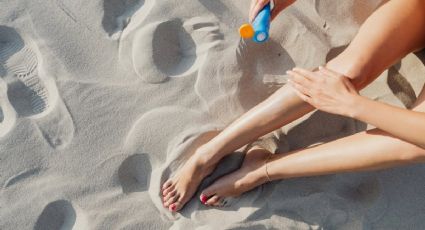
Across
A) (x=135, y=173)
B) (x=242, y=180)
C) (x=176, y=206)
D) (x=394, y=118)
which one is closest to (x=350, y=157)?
(x=394, y=118)

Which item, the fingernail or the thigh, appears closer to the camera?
the thigh

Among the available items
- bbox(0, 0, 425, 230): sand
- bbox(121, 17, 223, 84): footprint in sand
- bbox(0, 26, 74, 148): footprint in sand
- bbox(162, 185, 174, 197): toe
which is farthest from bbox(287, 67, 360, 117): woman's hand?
bbox(0, 26, 74, 148): footprint in sand

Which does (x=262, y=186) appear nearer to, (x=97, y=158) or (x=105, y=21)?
(x=97, y=158)

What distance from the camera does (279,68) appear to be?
5.11 ft

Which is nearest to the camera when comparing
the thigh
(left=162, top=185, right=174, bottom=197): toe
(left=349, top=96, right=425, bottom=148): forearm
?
(left=349, top=96, right=425, bottom=148): forearm

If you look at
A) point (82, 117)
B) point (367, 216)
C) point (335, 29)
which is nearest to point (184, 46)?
point (82, 117)

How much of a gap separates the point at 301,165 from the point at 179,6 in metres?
0.67

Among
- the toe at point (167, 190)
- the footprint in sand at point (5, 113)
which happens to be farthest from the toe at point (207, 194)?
the footprint in sand at point (5, 113)

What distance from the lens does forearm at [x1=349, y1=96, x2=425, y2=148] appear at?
1135 millimetres

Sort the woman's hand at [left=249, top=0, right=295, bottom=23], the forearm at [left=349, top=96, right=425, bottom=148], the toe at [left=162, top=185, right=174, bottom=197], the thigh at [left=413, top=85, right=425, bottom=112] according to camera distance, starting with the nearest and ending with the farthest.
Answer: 1. the forearm at [left=349, top=96, right=425, bottom=148]
2. the thigh at [left=413, top=85, right=425, bottom=112]
3. the woman's hand at [left=249, top=0, right=295, bottom=23]
4. the toe at [left=162, top=185, right=174, bottom=197]

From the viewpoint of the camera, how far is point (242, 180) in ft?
4.71

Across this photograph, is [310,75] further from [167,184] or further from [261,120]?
[167,184]

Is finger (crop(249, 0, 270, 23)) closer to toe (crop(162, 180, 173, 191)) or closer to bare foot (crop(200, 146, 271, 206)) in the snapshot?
bare foot (crop(200, 146, 271, 206))

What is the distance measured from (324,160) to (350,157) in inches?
3.0
